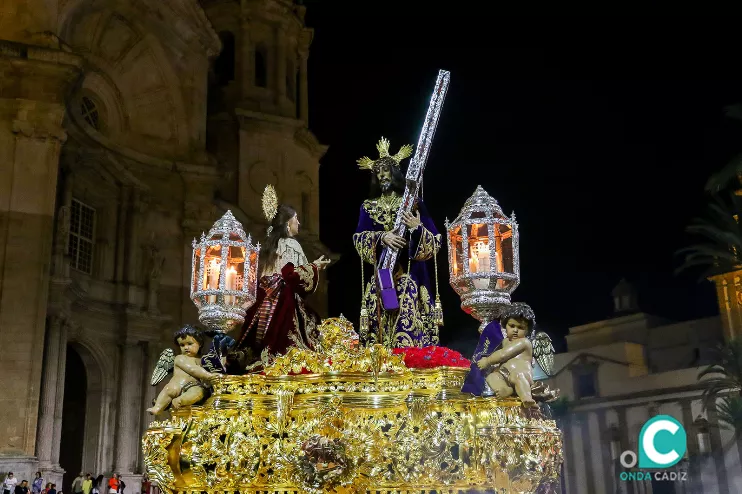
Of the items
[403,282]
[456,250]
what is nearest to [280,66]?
[403,282]

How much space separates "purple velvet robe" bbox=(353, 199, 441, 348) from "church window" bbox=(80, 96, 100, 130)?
20.3 m

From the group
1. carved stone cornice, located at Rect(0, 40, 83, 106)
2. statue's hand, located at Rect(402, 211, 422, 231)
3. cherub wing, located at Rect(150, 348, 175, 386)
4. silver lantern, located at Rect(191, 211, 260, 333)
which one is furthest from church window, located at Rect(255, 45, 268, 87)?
cherub wing, located at Rect(150, 348, 175, 386)

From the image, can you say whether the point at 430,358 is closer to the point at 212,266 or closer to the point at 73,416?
the point at 212,266

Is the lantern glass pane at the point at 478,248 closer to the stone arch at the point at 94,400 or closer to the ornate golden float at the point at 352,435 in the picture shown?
the ornate golden float at the point at 352,435

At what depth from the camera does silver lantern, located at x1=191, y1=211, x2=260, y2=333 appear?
8.12m

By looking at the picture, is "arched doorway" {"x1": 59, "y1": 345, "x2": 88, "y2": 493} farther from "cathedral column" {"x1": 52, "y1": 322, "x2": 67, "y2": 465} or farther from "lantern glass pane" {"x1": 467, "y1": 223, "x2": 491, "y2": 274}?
"lantern glass pane" {"x1": 467, "y1": 223, "x2": 491, "y2": 274}

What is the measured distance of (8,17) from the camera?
21.5 m

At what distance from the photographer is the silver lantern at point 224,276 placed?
8.12 meters

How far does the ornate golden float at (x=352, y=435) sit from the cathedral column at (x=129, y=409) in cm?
1889

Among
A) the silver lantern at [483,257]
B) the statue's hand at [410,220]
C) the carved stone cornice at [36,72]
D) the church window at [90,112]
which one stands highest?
the church window at [90,112]

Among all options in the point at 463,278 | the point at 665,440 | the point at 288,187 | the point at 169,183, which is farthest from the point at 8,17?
the point at 665,440

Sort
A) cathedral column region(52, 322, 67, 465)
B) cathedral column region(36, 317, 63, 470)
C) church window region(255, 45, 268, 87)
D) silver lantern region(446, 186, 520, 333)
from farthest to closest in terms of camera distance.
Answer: church window region(255, 45, 268, 87)
cathedral column region(52, 322, 67, 465)
cathedral column region(36, 317, 63, 470)
silver lantern region(446, 186, 520, 333)

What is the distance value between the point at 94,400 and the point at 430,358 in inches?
802

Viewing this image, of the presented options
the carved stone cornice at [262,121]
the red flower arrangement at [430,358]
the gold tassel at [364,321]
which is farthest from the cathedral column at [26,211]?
the red flower arrangement at [430,358]
